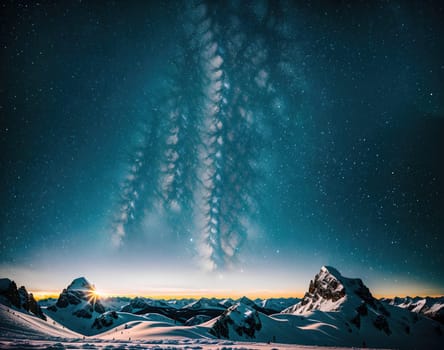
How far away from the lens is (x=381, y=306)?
165375 mm

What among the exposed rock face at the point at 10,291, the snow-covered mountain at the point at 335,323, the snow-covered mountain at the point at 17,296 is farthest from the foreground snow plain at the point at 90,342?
the exposed rock face at the point at 10,291

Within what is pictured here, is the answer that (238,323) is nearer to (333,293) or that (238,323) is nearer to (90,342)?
(90,342)

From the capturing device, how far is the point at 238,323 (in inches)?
3477

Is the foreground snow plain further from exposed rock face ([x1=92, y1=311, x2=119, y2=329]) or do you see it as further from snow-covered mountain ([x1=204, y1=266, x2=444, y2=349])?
exposed rock face ([x1=92, y1=311, x2=119, y2=329])

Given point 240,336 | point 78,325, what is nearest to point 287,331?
point 240,336

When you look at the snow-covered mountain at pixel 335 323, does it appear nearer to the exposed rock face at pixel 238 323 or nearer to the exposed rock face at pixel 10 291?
the exposed rock face at pixel 238 323

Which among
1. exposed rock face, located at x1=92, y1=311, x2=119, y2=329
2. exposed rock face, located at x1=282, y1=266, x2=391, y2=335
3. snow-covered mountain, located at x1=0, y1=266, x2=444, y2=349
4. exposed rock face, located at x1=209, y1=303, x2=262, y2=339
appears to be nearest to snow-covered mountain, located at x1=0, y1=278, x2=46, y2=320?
snow-covered mountain, located at x1=0, y1=266, x2=444, y2=349

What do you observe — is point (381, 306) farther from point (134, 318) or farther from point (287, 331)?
point (134, 318)

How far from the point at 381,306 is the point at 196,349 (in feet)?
630

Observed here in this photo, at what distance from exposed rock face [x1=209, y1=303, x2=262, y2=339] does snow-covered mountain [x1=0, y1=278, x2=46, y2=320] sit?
81173 mm

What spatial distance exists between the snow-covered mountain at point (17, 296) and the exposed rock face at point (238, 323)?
3196 inches

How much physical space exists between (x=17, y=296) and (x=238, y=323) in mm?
99700

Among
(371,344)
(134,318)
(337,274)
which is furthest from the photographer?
(337,274)

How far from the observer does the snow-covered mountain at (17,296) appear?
347 ft
